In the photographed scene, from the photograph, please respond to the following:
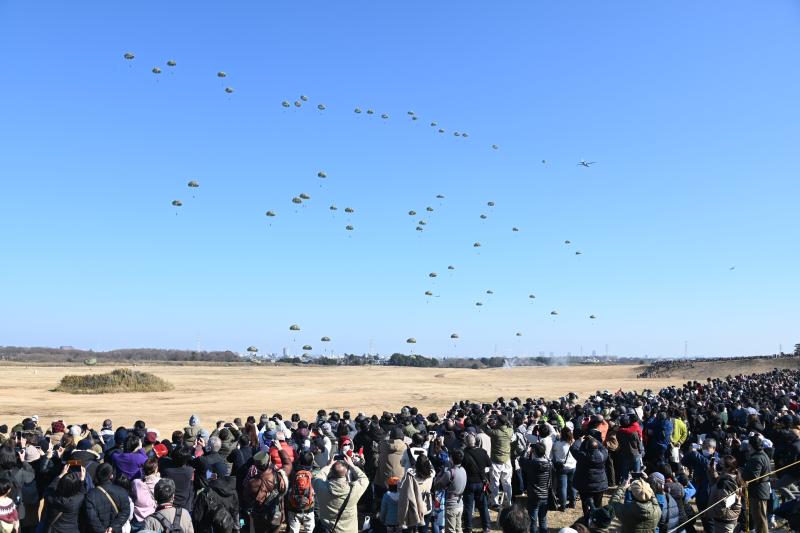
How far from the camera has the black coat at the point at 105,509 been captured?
22.7ft

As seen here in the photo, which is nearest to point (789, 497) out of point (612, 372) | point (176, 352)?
point (612, 372)

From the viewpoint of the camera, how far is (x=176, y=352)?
167750 millimetres

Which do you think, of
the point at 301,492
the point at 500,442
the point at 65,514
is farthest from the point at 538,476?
the point at 65,514

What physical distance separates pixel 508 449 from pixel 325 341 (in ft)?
160

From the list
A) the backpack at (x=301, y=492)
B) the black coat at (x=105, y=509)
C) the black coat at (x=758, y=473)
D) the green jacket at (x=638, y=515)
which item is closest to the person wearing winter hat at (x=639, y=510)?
the green jacket at (x=638, y=515)

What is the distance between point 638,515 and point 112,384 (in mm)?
44830

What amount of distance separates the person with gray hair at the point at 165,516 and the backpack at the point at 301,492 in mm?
2020

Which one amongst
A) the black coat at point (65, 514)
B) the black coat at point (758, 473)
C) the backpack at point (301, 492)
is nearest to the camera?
the black coat at point (65, 514)

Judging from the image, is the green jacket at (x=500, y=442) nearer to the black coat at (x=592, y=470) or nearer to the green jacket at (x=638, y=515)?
the black coat at (x=592, y=470)

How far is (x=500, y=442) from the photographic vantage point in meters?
11.7

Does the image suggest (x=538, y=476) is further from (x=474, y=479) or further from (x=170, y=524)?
(x=170, y=524)

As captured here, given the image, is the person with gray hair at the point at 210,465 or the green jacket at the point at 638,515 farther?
the person with gray hair at the point at 210,465

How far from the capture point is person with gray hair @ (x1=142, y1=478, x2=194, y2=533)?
635cm

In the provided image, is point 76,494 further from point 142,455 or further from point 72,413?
point 72,413
